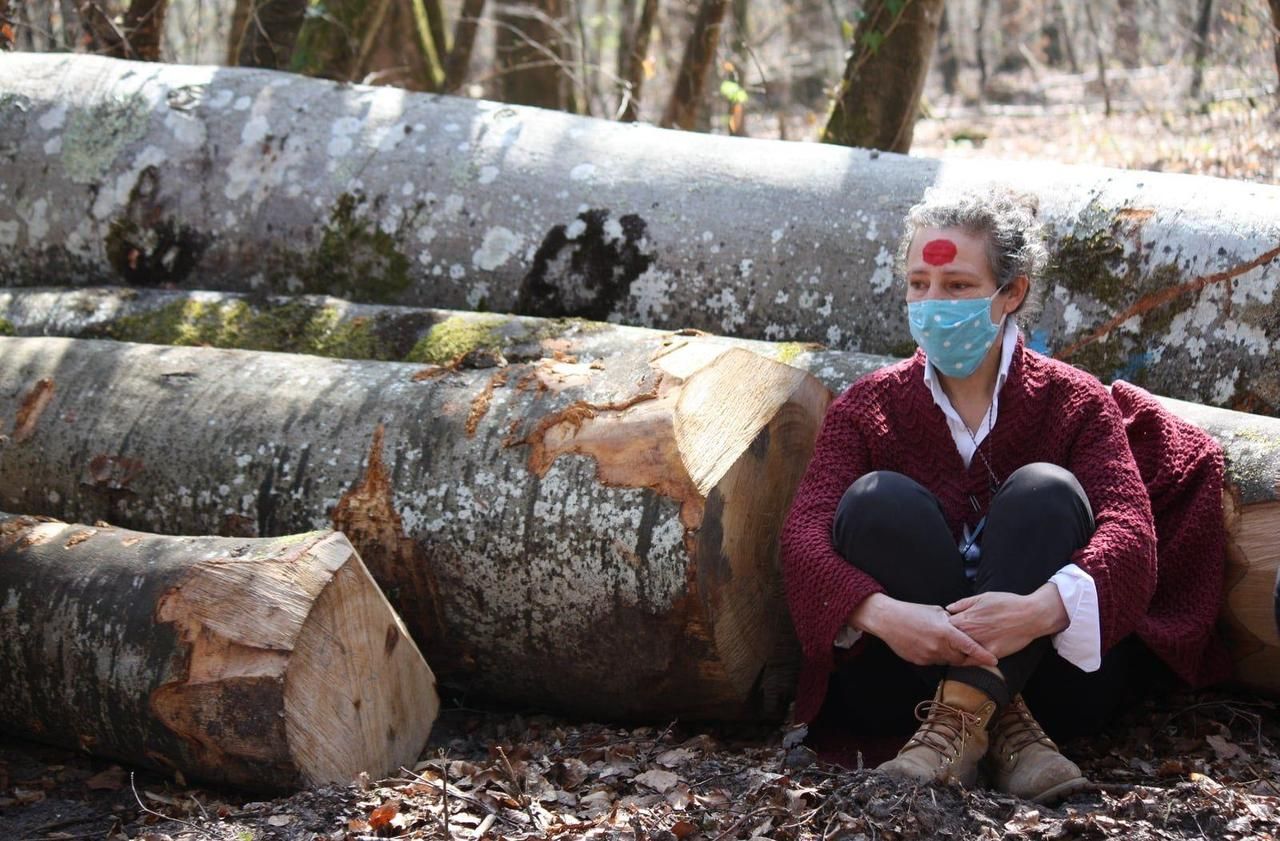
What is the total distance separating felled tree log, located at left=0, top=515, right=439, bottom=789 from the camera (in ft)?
8.49

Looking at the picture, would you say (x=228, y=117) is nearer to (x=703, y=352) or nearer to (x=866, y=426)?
(x=703, y=352)

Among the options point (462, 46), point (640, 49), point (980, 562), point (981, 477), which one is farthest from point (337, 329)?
point (462, 46)

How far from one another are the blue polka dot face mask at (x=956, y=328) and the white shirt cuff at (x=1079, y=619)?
0.53 meters

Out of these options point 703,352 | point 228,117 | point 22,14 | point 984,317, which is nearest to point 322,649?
point 703,352

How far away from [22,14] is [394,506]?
5.22m

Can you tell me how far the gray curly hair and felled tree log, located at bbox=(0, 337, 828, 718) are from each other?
21.9 inches

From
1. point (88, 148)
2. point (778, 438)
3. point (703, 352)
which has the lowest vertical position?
point (778, 438)

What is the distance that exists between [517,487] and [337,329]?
3.89 ft

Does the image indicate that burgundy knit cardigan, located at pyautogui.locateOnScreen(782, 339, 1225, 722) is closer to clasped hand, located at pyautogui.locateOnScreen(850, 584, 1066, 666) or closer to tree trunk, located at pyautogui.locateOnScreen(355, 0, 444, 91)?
clasped hand, located at pyautogui.locateOnScreen(850, 584, 1066, 666)

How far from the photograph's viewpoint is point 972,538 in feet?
9.31

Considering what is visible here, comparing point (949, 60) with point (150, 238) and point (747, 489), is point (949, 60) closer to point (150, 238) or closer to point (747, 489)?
point (150, 238)

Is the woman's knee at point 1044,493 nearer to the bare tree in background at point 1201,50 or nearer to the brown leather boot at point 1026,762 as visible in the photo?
the brown leather boot at point 1026,762

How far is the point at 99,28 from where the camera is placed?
614 cm

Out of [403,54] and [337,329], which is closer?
[337,329]
